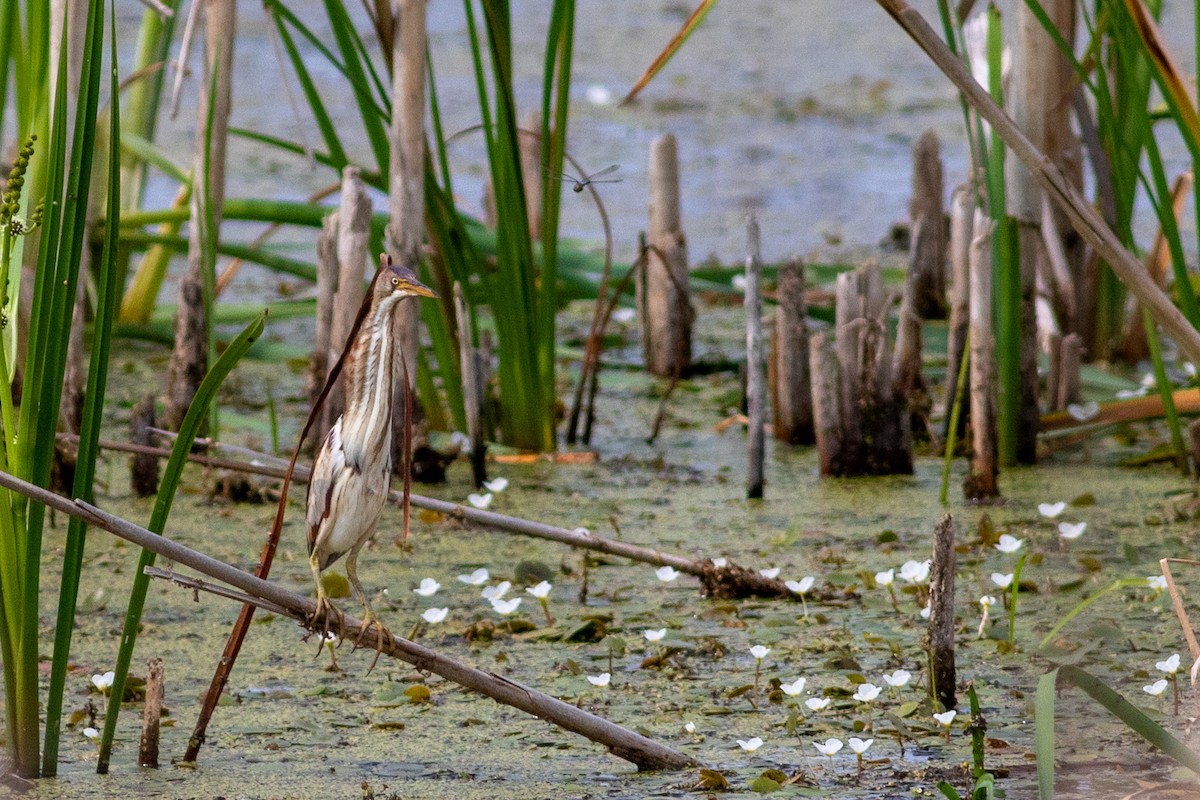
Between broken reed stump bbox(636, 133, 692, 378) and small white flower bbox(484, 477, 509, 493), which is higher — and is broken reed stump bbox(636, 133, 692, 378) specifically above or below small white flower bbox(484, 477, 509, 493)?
above

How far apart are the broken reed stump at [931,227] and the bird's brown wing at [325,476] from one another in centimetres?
350

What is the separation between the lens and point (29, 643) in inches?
92.0

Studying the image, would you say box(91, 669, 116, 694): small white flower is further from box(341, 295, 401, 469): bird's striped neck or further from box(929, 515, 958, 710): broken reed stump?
box(929, 515, 958, 710): broken reed stump

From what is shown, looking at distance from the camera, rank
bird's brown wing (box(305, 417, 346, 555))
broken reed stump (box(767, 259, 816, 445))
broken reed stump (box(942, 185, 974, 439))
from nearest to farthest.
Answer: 1. bird's brown wing (box(305, 417, 346, 555))
2. broken reed stump (box(942, 185, 974, 439))
3. broken reed stump (box(767, 259, 816, 445))

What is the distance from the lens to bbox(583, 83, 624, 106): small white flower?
938cm

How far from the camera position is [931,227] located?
18.4 feet

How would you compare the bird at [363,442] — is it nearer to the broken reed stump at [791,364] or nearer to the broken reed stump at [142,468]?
the broken reed stump at [142,468]

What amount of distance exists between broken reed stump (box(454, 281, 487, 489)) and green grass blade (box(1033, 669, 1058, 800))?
7.41 feet

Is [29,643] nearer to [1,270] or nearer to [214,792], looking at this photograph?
[214,792]

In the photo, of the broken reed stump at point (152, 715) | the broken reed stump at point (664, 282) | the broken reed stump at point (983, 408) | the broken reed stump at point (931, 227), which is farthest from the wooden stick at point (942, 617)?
the broken reed stump at point (931, 227)

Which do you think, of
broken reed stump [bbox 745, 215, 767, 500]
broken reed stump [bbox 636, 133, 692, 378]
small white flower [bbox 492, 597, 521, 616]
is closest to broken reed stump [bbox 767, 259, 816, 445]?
broken reed stump [bbox 745, 215, 767, 500]

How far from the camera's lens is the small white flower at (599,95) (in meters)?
9.38

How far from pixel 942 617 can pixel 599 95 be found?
7.13 meters

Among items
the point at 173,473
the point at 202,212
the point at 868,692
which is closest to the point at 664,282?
the point at 202,212
